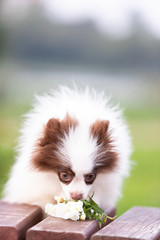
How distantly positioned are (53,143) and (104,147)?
1.05 feet

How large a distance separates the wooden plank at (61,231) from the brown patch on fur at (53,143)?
0.43 meters

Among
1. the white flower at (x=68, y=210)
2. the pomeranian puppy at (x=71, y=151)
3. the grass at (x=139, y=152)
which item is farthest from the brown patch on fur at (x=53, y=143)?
the grass at (x=139, y=152)

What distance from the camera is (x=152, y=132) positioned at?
1066 cm

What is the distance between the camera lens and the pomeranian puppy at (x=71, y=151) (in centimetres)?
289

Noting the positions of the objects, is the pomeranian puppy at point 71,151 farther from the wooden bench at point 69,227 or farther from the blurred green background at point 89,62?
the blurred green background at point 89,62

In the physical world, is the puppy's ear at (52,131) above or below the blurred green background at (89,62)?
below

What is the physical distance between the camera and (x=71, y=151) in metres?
2.86

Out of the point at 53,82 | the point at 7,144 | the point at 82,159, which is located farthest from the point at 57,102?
the point at 53,82

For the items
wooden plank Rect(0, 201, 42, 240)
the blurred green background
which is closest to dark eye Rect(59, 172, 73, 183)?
wooden plank Rect(0, 201, 42, 240)

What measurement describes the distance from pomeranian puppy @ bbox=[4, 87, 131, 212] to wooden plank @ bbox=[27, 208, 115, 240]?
0.30 meters

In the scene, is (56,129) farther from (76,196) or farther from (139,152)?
(139,152)

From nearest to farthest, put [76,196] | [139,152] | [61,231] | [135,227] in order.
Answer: [61,231]
[135,227]
[76,196]
[139,152]

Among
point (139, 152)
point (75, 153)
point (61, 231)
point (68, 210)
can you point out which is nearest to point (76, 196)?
point (68, 210)

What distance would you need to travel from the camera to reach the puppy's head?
2863 mm
